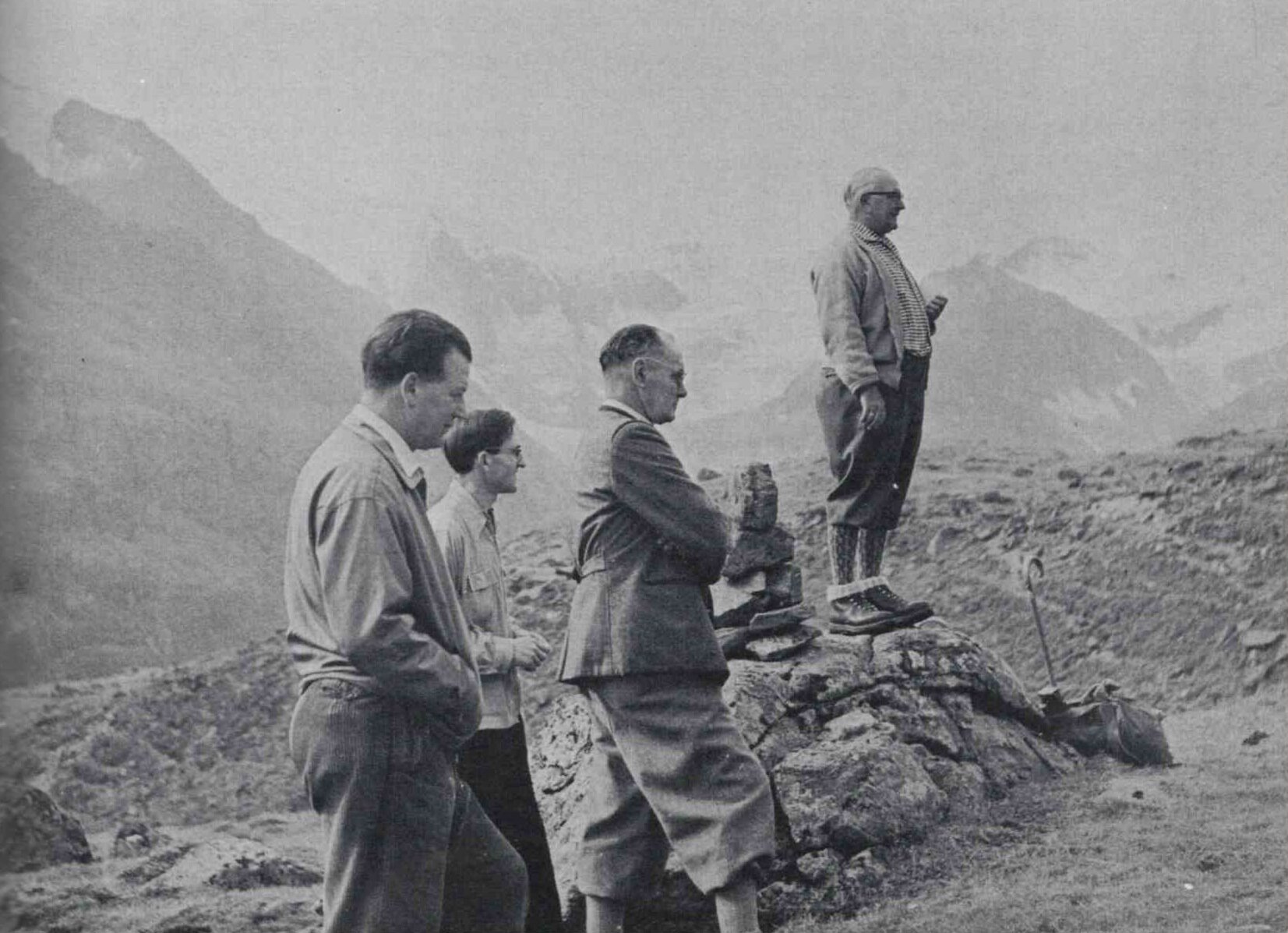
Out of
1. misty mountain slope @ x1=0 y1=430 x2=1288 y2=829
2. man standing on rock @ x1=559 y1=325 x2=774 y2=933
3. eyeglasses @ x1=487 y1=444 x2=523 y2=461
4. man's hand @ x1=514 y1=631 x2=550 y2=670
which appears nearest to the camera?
man standing on rock @ x1=559 y1=325 x2=774 y2=933

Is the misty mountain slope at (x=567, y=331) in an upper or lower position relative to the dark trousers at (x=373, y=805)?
upper

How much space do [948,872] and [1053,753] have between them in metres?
1.69

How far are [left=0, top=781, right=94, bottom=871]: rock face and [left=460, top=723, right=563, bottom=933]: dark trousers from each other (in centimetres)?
606

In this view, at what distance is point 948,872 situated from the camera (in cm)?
511

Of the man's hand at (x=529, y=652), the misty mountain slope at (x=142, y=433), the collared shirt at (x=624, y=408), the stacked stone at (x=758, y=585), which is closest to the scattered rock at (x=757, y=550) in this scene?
the stacked stone at (x=758, y=585)

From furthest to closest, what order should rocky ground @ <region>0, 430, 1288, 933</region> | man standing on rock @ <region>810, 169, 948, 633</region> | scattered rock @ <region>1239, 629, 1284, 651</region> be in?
1. scattered rock @ <region>1239, 629, 1284, 651</region>
2. rocky ground @ <region>0, 430, 1288, 933</region>
3. man standing on rock @ <region>810, 169, 948, 633</region>

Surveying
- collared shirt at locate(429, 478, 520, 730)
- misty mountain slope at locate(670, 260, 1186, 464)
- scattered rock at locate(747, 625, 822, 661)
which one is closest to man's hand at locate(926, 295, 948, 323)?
scattered rock at locate(747, 625, 822, 661)

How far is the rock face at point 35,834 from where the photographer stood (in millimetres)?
8664

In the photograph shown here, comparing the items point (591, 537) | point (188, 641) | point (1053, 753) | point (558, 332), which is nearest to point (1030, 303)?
point (558, 332)

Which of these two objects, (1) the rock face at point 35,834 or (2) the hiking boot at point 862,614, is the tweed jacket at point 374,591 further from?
(1) the rock face at point 35,834

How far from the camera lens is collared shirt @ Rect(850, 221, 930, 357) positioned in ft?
19.1

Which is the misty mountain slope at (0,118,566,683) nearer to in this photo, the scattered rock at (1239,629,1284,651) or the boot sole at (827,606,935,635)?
the boot sole at (827,606,935,635)

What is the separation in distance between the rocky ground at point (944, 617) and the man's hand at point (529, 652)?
3720 mm

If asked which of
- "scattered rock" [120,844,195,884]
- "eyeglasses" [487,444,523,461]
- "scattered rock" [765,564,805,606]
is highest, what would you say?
"eyeglasses" [487,444,523,461]
